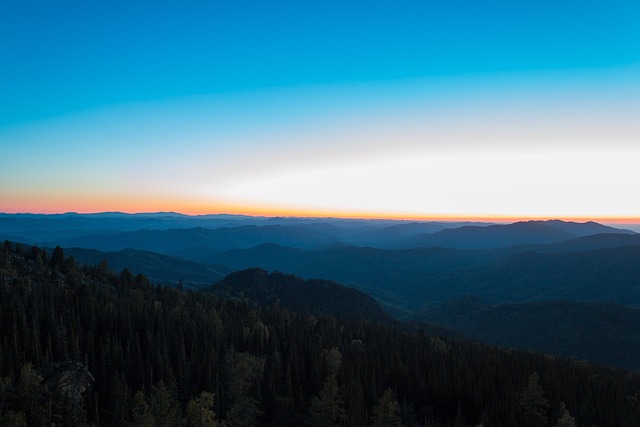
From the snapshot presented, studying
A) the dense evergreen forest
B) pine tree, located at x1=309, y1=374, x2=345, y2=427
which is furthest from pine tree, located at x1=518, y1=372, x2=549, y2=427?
pine tree, located at x1=309, y1=374, x2=345, y2=427

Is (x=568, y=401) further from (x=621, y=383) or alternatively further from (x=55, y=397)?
(x=55, y=397)

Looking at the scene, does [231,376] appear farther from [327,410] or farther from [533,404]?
[533,404]

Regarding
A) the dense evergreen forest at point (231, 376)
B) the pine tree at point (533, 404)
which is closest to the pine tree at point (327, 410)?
the dense evergreen forest at point (231, 376)

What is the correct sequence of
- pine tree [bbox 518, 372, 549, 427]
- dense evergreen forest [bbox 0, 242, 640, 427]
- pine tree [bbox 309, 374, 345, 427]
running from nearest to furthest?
dense evergreen forest [bbox 0, 242, 640, 427]
pine tree [bbox 309, 374, 345, 427]
pine tree [bbox 518, 372, 549, 427]

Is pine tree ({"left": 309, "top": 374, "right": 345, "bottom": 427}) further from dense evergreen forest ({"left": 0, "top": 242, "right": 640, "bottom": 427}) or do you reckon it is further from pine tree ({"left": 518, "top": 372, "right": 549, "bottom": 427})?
pine tree ({"left": 518, "top": 372, "right": 549, "bottom": 427})

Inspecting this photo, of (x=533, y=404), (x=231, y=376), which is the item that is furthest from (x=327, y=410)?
(x=533, y=404)

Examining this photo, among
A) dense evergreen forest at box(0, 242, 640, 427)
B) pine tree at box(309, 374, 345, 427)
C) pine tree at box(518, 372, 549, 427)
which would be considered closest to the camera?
dense evergreen forest at box(0, 242, 640, 427)

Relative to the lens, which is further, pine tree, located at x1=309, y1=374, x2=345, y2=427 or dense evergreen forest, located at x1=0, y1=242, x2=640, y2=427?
pine tree, located at x1=309, y1=374, x2=345, y2=427

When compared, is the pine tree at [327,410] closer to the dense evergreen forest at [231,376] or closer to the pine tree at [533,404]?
the dense evergreen forest at [231,376]
